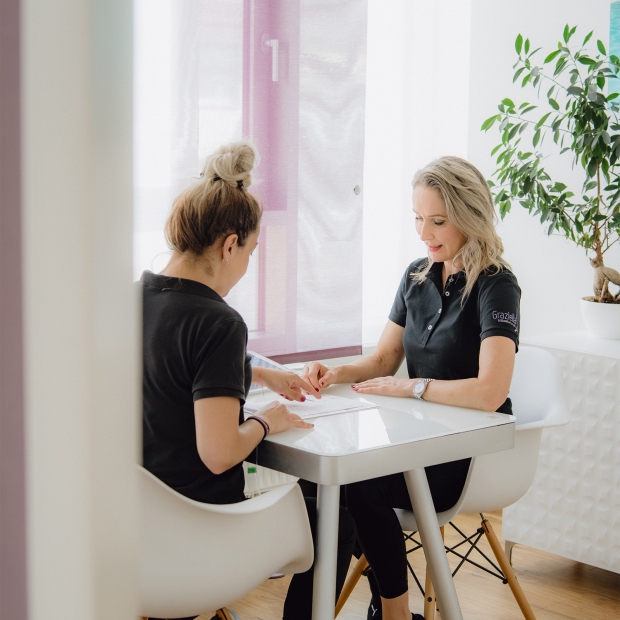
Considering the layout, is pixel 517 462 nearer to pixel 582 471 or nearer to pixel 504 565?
pixel 504 565

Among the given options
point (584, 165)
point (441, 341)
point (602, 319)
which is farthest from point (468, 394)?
point (584, 165)

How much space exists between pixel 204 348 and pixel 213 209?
0.97 ft

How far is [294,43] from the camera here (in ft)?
9.46

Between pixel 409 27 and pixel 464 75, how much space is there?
0.32m

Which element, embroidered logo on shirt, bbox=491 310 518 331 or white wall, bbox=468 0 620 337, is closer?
embroidered logo on shirt, bbox=491 310 518 331

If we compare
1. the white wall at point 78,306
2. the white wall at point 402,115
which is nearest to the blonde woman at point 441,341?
the white wall at point 402,115

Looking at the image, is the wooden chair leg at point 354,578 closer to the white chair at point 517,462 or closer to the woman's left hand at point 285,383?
the white chair at point 517,462

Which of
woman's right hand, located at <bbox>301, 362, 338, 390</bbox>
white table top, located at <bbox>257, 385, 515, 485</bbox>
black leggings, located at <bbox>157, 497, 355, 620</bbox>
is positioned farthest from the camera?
woman's right hand, located at <bbox>301, 362, 338, 390</bbox>

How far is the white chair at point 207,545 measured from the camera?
4.62ft

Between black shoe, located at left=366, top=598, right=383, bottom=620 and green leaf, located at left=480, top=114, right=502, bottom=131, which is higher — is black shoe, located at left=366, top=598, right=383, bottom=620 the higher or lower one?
the lower one

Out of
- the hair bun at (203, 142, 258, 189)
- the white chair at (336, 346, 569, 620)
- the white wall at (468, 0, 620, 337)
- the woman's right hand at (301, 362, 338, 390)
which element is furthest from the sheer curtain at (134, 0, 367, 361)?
the white chair at (336, 346, 569, 620)

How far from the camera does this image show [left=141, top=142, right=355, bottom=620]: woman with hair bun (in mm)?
1494

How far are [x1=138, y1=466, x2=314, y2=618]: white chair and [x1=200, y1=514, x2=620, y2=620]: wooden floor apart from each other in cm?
101

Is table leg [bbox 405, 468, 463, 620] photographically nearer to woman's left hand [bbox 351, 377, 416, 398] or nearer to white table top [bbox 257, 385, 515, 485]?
white table top [bbox 257, 385, 515, 485]
